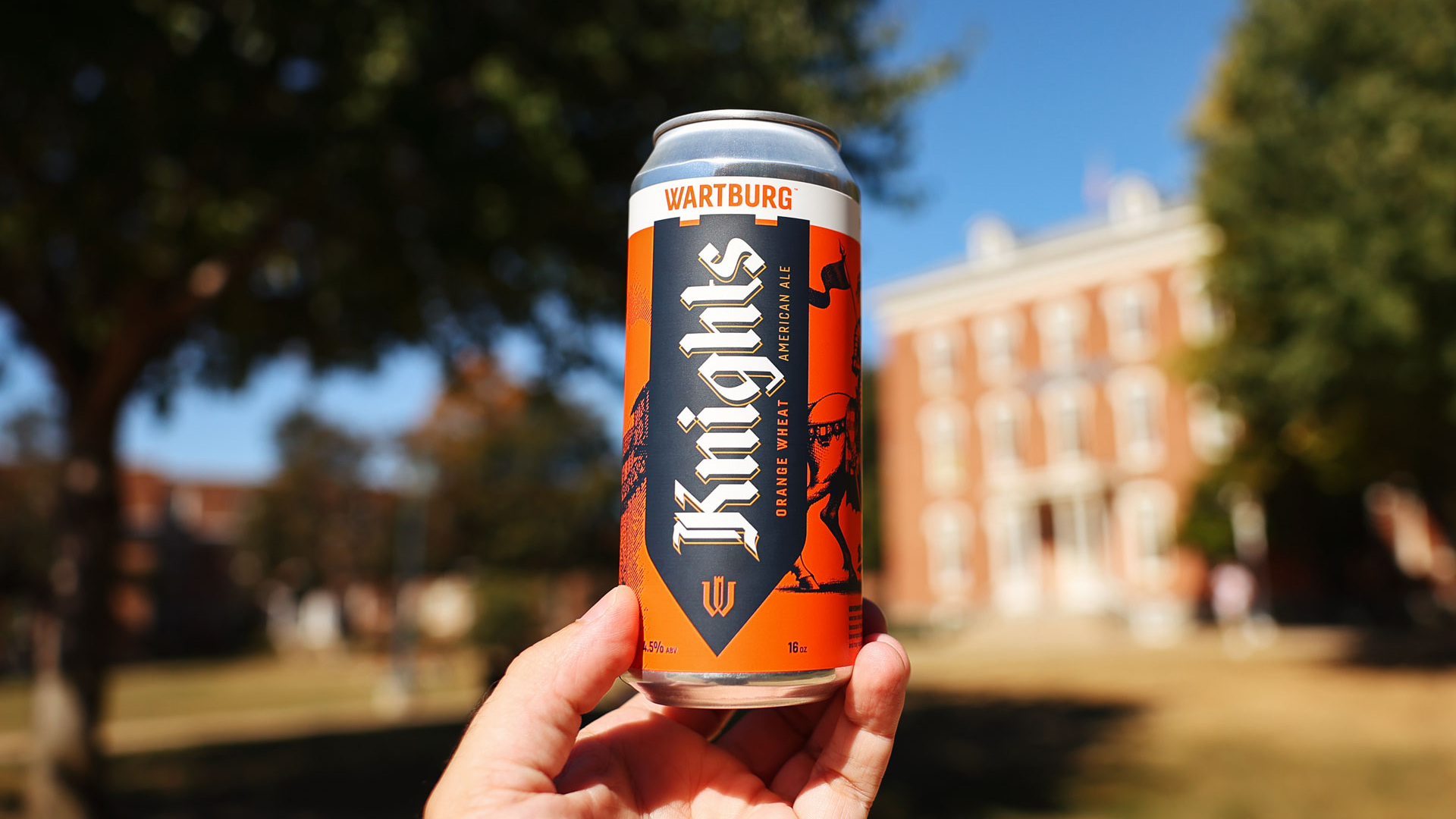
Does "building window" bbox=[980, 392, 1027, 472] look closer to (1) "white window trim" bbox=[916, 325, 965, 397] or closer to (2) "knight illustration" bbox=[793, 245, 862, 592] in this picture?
(1) "white window trim" bbox=[916, 325, 965, 397]

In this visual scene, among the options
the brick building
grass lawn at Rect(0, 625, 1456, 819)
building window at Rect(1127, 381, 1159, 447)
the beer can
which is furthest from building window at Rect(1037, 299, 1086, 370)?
the beer can

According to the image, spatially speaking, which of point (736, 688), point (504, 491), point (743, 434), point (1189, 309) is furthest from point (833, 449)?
point (504, 491)

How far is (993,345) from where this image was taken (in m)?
37.2

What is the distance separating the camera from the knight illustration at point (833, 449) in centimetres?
192

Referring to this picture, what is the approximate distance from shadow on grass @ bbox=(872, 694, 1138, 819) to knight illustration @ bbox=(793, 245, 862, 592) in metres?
7.17

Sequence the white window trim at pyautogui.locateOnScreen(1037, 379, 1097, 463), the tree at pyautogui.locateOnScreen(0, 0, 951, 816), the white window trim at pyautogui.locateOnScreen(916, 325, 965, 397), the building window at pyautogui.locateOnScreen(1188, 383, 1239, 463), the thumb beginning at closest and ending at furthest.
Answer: the thumb, the tree at pyautogui.locateOnScreen(0, 0, 951, 816), the building window at pyautogui.locateOnScreen(1188, 383, 1239, 463), the white window trim at pyautogui.locateOnScreen(1037, 379, 1097, 463), the white window trim at pyautogui.locateOnScreen(916, 325, 965, 397)

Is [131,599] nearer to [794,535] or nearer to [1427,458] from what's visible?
[1427,458]

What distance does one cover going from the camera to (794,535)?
189cm

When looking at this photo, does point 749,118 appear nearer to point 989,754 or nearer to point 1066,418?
point 989,754

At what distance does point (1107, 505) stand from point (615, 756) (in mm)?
34907

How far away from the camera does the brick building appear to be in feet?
109

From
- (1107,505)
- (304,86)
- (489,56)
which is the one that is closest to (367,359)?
(304,86)

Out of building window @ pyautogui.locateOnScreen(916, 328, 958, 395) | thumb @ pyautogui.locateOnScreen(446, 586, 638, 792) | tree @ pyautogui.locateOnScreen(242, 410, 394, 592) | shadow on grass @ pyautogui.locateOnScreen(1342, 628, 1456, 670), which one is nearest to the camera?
thumb @ pyautogui.locateOnScreen(446, 586, 638, 792)

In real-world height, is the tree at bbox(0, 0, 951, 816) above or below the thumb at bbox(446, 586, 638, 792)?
above
